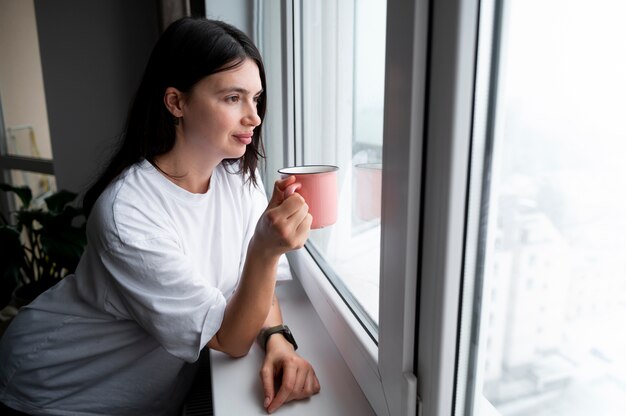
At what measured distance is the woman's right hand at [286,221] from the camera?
2.41ft

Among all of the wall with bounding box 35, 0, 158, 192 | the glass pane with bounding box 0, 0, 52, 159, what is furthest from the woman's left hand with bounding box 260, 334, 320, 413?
the glass pane with bounding box 0, 0, 52, 159

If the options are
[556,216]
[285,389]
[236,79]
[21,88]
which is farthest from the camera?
[21,88]

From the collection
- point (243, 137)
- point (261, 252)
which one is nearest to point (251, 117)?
point (243, 137)

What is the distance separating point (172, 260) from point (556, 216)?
64cm

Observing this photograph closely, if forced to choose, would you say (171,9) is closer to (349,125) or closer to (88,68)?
(88,68)

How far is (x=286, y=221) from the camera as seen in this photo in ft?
2.42

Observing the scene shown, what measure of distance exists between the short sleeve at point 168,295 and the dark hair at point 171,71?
0.25 m

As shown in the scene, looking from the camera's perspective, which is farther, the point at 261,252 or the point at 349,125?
the point at 349,125

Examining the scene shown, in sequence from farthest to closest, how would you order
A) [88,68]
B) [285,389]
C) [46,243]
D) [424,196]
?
1. [88,68]
2. [46,243]
3. [285,389]
4. [424,196]

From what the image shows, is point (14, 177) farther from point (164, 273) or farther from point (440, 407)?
point (440, 407)

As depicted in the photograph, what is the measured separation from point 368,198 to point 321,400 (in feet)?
1.15

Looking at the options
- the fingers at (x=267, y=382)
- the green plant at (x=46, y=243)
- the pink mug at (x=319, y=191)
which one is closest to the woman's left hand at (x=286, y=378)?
the fingers at (x=267, y=382)

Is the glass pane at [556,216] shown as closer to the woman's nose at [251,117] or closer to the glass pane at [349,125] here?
the glass pane at [349,125]

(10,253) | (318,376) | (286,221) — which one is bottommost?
(10,253)
